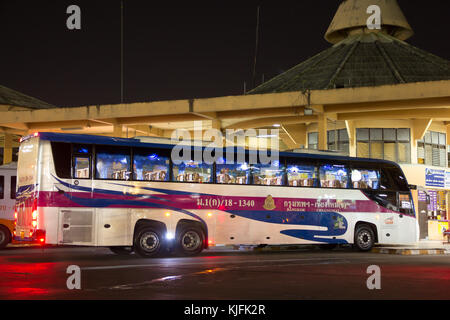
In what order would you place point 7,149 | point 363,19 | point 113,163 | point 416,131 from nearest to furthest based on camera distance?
point 113,163
point 416,131
point 7,149
point 363,19

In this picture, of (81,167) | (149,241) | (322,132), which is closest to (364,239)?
(322,132)

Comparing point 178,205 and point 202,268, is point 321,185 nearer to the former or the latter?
point 178,205

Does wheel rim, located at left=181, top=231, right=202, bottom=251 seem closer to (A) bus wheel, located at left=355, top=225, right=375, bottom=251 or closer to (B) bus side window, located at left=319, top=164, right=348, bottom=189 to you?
(B) bus side window, located at left=319, top=164, right=348, bottom=189

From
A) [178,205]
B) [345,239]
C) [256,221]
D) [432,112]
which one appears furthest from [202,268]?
[432,112]

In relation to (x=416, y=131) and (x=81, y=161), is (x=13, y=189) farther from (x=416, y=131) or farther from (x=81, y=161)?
(x=416, y=131)

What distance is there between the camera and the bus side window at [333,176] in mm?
21766

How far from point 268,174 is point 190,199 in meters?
2.99

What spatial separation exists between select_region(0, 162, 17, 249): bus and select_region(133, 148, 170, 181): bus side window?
670cm

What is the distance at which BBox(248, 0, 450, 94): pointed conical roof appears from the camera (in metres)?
33.4

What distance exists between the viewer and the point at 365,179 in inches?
898

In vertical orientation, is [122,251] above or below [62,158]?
below

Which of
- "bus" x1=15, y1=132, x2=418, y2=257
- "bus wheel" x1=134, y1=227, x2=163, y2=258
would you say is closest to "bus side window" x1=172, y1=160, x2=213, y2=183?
"bus" x1=15, y1=132, x2=418, y2=257

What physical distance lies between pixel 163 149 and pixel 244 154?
2.89 meters

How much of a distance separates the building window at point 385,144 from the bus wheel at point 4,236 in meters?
17.5
